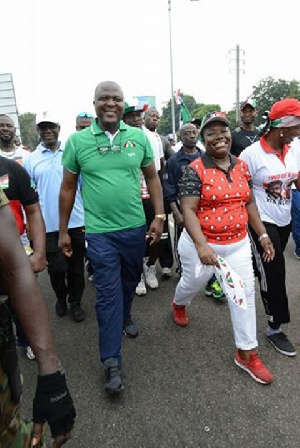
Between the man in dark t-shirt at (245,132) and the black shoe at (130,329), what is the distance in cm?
246

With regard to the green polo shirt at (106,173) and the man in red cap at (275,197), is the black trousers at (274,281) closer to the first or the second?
the man in red cap at (275,197)

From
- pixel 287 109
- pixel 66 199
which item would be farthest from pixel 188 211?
pixel 287 109

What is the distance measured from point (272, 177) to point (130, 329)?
1704 mm

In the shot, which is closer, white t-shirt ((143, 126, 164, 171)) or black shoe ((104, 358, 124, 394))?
black shoe ((104, 358, 124, 394))

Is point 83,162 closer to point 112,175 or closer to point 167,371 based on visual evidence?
point 112,175

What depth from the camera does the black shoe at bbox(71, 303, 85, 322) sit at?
357 cm

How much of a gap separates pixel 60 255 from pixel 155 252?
1.08 meters

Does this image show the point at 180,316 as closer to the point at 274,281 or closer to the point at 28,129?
the point at 274,281

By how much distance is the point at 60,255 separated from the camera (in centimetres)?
347

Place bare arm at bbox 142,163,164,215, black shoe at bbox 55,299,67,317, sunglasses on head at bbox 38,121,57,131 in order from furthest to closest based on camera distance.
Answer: black shoe at bbox 55,299,67,317, sunglasses on head at bbox 38,121,57,131, bare arm at bbox 142,163,164,215

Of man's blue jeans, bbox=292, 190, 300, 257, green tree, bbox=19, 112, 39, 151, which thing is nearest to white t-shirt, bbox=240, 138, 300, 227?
man's blue jeans, bbox=292, 190, 300, 257

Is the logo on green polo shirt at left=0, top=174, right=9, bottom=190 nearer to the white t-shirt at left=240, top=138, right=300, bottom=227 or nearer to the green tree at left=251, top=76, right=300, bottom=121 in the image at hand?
the white t-shirt at left=240, top=138, right=300, bottom=227

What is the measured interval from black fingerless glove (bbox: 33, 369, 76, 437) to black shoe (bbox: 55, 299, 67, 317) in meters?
2.54

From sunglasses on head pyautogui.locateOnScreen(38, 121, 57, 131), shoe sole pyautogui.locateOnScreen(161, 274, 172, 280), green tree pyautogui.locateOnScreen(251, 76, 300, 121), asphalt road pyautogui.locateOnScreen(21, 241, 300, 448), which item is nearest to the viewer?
asphalt road pyautogui.locateOnScreen(21, 241, 300, 448)
